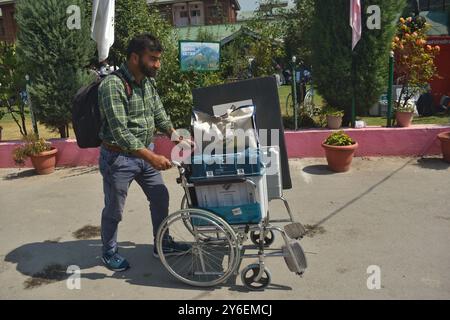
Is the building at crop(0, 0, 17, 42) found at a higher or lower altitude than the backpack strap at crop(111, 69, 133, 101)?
higher

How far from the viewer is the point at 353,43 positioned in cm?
629

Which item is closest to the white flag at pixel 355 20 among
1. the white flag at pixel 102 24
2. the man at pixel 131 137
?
the white flag at pixel 102 24

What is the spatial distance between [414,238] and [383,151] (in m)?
2.80

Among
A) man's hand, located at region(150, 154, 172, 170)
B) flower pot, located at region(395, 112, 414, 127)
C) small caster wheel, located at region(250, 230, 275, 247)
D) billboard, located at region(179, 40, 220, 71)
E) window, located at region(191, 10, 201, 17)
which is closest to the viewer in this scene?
man's hand, located at region(150, 154, 172, 170)

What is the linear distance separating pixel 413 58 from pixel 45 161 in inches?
240

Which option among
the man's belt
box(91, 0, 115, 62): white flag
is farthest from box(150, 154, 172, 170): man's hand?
box(91, 0, 115, 62): white flag

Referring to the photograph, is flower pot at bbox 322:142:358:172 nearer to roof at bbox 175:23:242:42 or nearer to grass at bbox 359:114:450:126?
grass at bbox 359:114:450:126

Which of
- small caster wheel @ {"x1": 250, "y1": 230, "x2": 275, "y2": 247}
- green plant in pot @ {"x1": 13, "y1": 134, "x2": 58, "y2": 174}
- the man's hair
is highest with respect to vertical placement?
the man's hair

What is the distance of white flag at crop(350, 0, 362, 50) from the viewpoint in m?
6.16

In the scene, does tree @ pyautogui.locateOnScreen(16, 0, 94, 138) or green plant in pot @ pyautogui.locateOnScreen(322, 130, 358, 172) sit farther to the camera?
tree @ pyautogui.locateOnScreen(16, 0, 94, 138)

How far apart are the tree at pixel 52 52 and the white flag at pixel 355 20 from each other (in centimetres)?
432

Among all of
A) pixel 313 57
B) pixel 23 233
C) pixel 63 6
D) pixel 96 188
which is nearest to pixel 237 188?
pixel 23 233

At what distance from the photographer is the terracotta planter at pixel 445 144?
565 cm

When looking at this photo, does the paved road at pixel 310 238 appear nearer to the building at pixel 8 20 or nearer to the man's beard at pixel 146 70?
the man's beard at pixel 146 70
